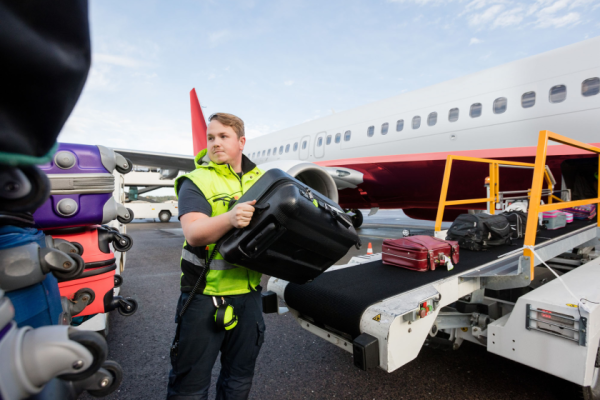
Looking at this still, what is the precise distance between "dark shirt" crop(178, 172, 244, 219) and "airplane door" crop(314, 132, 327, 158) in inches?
315

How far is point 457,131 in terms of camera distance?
20.3 feet

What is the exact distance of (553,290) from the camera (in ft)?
6.23

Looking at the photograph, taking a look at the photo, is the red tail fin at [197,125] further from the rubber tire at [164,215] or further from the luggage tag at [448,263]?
the luggage tag at [448,263]

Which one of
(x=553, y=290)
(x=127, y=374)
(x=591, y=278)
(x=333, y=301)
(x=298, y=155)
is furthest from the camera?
(x=298, y=155)

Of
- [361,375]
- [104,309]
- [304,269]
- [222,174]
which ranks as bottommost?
[361,375]

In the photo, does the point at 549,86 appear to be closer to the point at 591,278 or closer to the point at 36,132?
the point at 591,278

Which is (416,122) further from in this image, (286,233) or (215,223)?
(215,223)

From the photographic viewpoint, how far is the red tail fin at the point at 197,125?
9625 mm

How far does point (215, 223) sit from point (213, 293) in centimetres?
38

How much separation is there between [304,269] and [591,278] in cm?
202

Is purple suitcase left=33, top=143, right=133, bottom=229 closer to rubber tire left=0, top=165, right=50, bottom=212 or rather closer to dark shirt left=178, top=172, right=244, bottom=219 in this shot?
dark shirt left=178, top=172, right=244, bottom=219

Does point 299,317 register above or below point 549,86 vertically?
below

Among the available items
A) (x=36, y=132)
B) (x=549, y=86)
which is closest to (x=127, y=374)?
(x=36, y=132)

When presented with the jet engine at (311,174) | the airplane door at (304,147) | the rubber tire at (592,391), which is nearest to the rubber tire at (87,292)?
the jet engine at (311,174)
